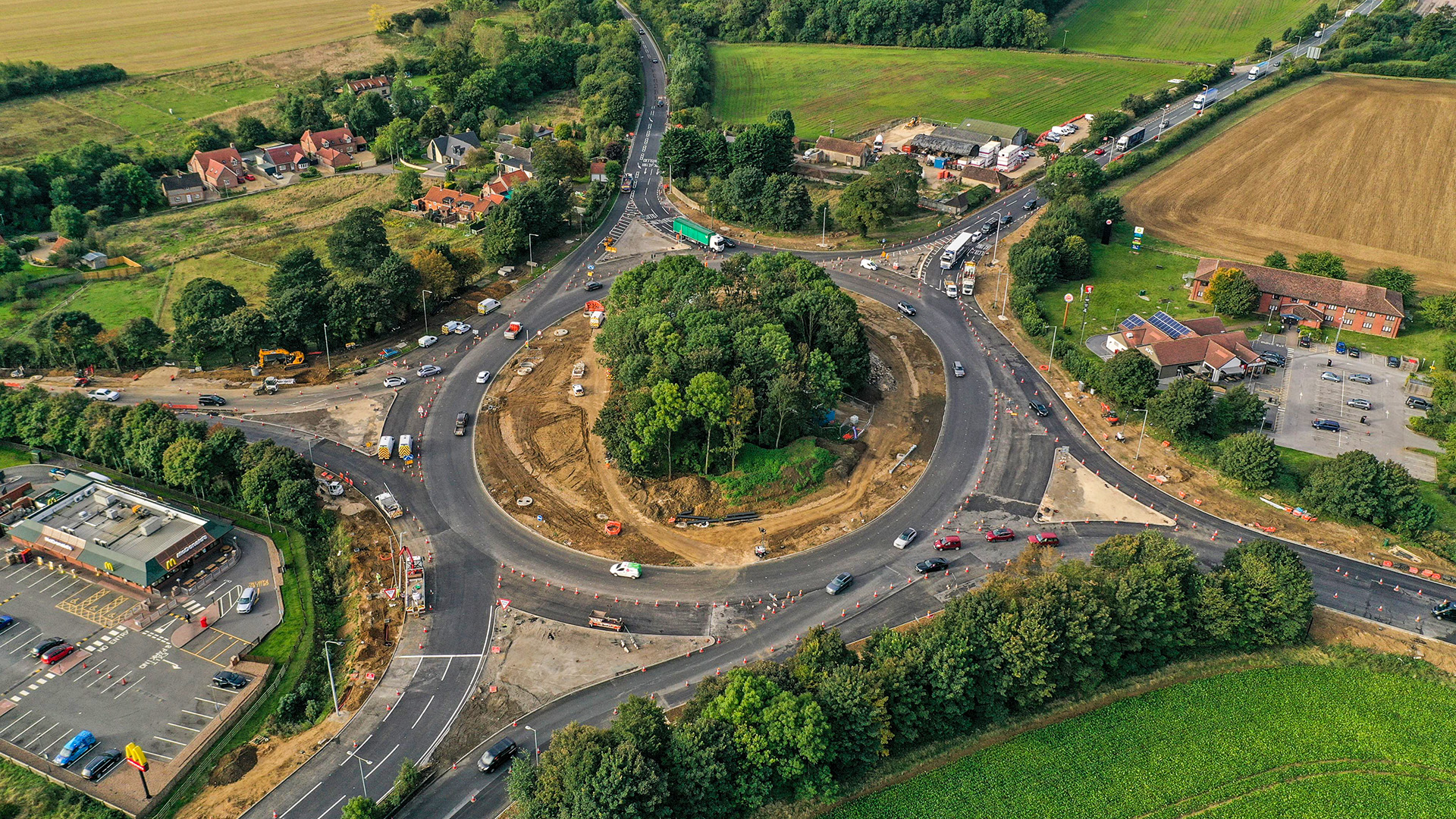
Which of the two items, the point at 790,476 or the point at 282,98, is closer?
the point at 790,476

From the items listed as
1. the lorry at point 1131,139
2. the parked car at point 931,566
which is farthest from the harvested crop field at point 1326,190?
the parked car at point 931,566

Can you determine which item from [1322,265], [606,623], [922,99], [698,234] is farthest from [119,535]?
[922,99]

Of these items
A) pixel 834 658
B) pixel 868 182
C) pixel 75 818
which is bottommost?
pixel 75 818

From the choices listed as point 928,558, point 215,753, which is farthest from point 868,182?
point 215,753

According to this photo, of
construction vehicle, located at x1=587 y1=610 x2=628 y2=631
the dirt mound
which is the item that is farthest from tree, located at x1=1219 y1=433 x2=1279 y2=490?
the dirt mound

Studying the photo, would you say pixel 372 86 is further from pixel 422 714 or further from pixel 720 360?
pixel 422 714

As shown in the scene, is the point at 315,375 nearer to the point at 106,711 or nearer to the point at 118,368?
the point at 118,368

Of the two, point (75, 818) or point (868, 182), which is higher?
point (868, 182)
